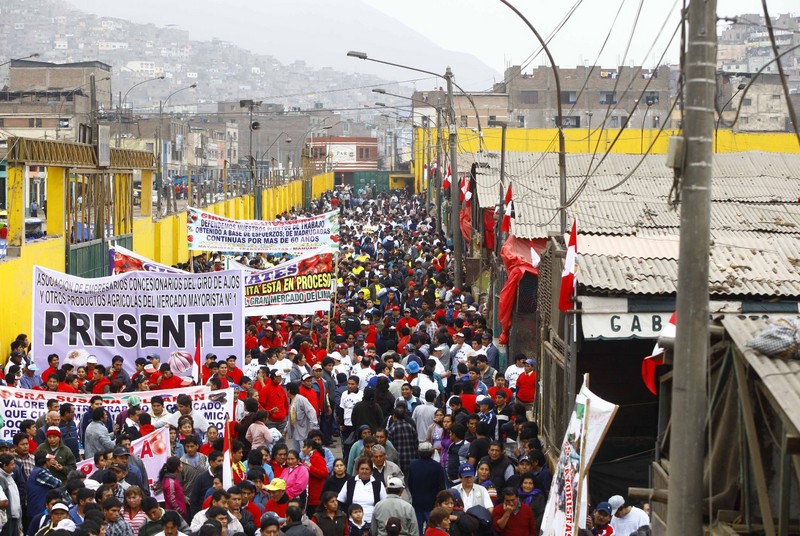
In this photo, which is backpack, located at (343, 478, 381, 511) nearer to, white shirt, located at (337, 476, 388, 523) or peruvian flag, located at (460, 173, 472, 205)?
white shirt, located at (337, 476, 388, 523)

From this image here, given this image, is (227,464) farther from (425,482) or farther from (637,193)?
(637,193)

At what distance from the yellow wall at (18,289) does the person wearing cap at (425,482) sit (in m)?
11.5

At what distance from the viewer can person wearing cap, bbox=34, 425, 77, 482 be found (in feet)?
37.2

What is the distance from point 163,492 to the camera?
36.1 ft

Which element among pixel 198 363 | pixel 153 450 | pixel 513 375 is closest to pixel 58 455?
pixel 153 450

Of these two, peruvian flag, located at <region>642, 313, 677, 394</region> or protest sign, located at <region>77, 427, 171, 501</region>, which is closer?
peruvian flag, located at <region>642, 313, 677, 394</region>

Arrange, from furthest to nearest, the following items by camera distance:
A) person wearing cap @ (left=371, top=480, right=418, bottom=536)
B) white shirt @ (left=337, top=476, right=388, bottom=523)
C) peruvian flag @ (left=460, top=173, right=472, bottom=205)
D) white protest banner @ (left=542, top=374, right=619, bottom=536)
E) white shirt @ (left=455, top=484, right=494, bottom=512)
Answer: peruvian flag @ (left=460, top=173, right=472, bottom=205)
white shirt @ (left=337, top=476, right=388, bottom=523)
white shirt @ (left=455, top=484, right=494, bottom=512)
person wearing cap @ (left=371, top=480, right=418, bottom=536)
white protest banner @ (left=542, top=374, right=619, bottom=536)

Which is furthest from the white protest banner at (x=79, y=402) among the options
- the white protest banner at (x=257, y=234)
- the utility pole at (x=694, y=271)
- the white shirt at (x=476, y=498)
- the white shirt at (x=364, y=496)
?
the white protest banner at (x=257, y=234)

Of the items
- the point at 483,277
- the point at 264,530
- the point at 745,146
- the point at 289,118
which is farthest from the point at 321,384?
the point at 289,118

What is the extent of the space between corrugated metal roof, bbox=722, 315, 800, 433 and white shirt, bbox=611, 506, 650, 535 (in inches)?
122

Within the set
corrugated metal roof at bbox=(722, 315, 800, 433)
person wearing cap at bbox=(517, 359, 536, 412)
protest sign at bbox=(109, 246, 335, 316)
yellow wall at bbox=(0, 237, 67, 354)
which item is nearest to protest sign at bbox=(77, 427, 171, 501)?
person wearing cap at bbox=(517, 359, 536, 412)

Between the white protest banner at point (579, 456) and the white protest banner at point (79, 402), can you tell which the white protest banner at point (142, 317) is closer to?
the white protest banner at point (79, 402)

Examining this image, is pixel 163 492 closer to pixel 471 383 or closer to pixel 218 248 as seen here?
pixel 471 383

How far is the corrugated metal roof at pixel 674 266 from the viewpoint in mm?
11844
